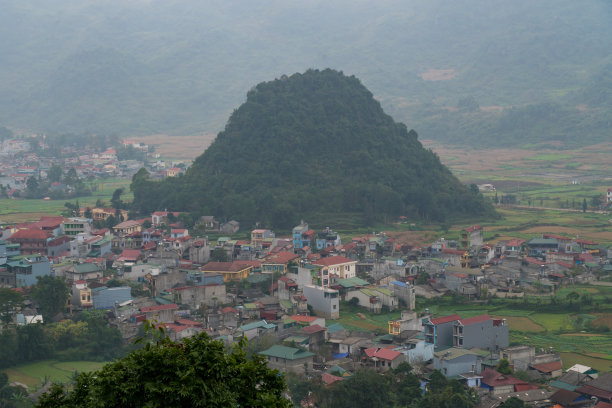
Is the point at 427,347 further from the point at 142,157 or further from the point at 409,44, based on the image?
the point at 409,44

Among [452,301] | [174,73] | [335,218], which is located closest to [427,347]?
[452,301]

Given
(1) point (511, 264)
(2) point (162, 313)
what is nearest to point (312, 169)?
(1) point (511, 264)

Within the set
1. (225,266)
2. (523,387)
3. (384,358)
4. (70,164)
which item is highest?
(70,164)

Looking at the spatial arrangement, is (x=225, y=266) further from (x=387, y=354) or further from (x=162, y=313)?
(x=387, y=354)

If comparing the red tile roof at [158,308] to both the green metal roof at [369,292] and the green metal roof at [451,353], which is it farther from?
the green metal roof at [451,353]

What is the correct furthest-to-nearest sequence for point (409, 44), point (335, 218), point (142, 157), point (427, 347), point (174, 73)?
1. point (409, 44)
2. point (174, 73)
3. point (142, 157)
4. point (335, 218)
5. point (427, 347)

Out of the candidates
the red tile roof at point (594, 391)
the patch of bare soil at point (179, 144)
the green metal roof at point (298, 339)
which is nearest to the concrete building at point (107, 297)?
the green metal roof at point (298, 339)
